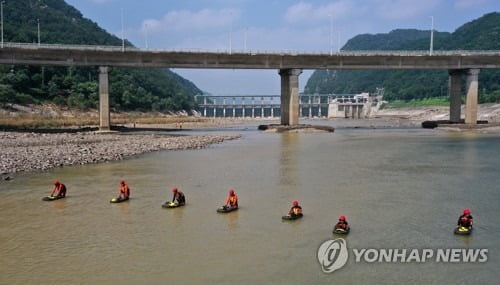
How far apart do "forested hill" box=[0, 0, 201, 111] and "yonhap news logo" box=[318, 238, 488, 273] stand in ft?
272

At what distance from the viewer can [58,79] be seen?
10700cm

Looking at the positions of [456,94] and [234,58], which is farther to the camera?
[456,94]

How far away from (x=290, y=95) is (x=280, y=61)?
6.29m

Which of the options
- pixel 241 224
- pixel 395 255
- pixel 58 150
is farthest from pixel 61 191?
pixel 58 150

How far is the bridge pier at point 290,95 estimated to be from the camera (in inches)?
2977

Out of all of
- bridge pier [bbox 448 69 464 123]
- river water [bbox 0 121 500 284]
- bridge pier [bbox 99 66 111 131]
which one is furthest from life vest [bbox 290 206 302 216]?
bridge pier [bbox 448 69 464 123]

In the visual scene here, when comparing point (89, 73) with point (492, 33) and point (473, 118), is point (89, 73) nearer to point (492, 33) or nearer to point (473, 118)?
A: point (473, 118)

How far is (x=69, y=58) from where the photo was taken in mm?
66125

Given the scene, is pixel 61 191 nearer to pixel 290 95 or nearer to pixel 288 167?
pixel 288 167

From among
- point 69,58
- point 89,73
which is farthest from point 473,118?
point 89,73

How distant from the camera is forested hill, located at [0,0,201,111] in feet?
314

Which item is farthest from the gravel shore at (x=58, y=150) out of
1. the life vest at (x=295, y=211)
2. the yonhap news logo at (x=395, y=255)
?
the yonhap news logo at (x=395, y=255)

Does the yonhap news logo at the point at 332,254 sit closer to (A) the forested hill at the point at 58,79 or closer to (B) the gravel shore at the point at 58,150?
(B) the gravel shore at the point at 58,150

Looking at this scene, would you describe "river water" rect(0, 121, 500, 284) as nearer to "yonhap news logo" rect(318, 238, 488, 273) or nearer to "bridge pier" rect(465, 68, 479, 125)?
"yonhap news logo" rect(318, 238, 488, 273)
